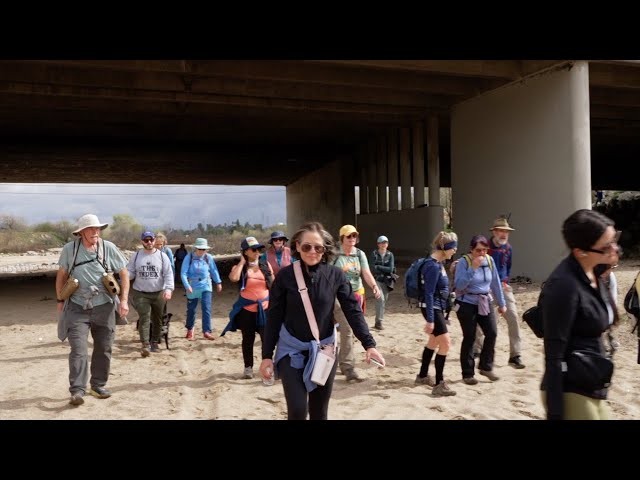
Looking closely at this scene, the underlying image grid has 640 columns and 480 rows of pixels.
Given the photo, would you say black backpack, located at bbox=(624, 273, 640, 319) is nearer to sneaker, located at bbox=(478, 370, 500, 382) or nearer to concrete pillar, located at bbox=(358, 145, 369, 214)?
sneaker, located at bbox=(478, 370, 500, 382)

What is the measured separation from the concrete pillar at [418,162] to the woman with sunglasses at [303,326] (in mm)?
18255

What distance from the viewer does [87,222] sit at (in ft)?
18.0

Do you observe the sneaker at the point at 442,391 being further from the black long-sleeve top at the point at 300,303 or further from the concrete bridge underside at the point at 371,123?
the concrete bridge underside at the point at 371,123

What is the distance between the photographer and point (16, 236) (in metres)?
60.0

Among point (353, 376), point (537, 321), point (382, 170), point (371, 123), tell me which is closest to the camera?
point (537, 321)

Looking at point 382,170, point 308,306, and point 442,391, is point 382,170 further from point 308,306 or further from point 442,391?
point 308,306

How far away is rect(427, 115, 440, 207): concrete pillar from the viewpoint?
20.8 metres

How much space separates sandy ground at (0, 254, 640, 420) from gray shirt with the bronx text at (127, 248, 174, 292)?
3.42ft

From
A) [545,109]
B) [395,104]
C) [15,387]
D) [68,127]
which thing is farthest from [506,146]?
[68,127]

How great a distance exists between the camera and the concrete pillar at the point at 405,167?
22.8 metres

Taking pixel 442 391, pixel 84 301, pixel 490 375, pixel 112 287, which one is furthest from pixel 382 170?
pixel 84 301

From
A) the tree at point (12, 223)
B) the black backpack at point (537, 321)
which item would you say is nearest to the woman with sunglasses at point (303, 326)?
the black backpack at point (537, 321)

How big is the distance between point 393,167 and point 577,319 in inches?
854

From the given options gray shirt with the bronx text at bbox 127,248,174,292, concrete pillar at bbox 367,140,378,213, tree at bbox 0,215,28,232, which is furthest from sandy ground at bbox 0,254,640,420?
tree at bbox 0,215,28,232
